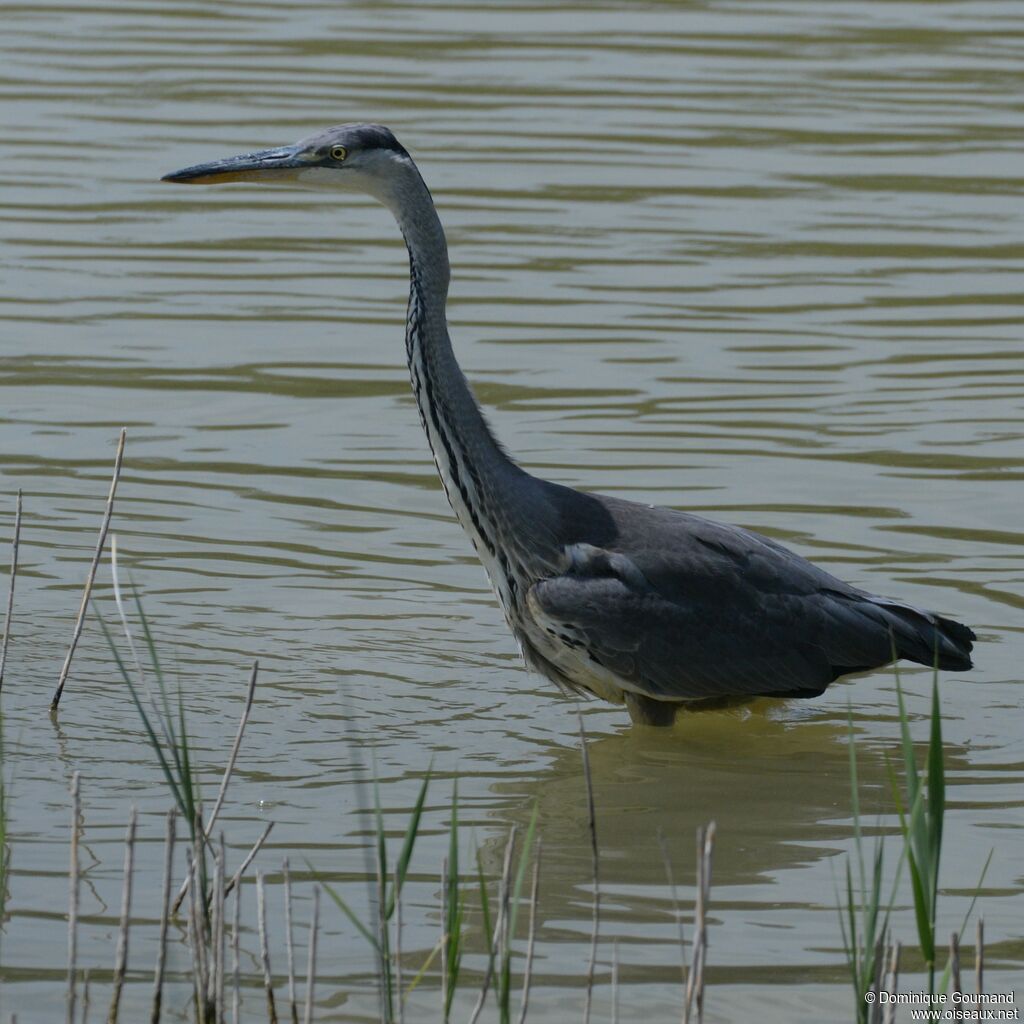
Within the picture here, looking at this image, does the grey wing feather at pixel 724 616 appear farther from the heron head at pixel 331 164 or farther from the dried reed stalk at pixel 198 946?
the dried reed stalk at pixel 198 946

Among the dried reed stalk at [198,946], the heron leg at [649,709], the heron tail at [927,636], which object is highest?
the heron tail at [927,636]

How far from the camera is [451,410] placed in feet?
22.9

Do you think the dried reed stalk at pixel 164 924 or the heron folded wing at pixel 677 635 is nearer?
the dried reed stalk at pixel 164 924

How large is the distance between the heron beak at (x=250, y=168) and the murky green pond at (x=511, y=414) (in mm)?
1564

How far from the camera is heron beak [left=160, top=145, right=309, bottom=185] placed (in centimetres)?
702

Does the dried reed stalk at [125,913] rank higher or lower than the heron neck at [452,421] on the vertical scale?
lower

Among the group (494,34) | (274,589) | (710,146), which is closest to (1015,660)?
(274,589)

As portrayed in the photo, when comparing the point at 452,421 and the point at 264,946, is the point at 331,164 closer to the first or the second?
the point at 452,421

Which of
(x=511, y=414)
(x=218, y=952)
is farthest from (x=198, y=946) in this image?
(x=511, y=414)

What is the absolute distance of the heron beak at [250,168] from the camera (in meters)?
7.02

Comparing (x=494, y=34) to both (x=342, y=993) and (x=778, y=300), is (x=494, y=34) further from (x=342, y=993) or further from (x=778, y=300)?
(x=342, y=993)

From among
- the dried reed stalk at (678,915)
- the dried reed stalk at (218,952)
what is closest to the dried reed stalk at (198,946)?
the dried reed stalk at (218,952)

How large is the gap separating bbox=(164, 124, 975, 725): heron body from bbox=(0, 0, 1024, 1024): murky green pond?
24cm

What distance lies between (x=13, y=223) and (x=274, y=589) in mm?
4735
